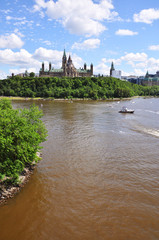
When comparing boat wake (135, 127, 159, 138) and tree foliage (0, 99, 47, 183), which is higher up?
tree foliage (0, 99, 47, 183)

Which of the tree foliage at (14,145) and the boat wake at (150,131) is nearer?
the tree foliage at (14,145)

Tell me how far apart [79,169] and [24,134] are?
8608 mm

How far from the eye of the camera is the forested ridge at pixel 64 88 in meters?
152

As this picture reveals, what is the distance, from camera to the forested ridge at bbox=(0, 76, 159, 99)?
151875 mm

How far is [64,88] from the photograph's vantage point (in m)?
164

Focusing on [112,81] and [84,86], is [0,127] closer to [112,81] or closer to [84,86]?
[84,86]

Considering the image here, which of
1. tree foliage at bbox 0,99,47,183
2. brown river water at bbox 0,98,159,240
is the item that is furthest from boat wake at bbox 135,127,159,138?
tree foliage at bbox 0,99,47,183

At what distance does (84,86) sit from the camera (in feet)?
564

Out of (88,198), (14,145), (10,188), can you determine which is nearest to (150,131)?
(88,198)

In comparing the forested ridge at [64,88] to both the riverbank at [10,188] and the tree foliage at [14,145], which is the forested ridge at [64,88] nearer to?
the tree foliage at [14,145]

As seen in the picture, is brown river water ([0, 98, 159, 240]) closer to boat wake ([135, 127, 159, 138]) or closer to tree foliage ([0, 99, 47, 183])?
tree foliage ([0, 99, 47, 183])

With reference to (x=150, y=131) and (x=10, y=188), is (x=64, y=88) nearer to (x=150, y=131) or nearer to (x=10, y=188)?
(x=150, y=131)

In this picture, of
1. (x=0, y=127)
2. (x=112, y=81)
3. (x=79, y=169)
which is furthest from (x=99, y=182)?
(x=112, y=81)

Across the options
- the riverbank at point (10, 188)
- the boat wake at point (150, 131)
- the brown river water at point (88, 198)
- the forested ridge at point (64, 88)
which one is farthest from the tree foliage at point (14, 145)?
the forested ridge at point (64, 88)
